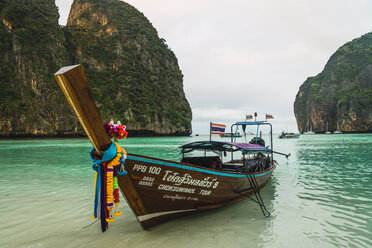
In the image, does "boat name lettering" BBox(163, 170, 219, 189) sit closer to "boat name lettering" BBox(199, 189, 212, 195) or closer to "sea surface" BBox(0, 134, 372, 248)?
"boat name lettering" BBox(199, 189, 212, 195)

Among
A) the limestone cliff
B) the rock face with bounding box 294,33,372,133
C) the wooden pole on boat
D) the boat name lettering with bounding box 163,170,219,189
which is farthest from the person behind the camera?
the rock face with bounding box 294,33,372,133

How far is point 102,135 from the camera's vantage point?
3.09m

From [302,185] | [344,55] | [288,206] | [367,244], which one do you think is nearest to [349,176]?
[302,185]

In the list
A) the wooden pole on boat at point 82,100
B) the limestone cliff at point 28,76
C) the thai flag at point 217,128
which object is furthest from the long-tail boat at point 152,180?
the limestone cliff at point 28,76

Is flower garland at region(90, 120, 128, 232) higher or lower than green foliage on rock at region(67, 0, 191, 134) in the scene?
lower

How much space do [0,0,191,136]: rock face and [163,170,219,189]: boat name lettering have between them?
192 ft

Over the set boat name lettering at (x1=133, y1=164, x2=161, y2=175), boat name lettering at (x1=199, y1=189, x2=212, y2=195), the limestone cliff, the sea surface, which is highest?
the limestone cliff

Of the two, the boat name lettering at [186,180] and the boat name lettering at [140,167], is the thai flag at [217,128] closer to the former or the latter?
the boat name lettering at [186,180]

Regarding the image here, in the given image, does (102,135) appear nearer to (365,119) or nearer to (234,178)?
(234,178)

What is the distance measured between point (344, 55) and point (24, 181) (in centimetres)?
13607

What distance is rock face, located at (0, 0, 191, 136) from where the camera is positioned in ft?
172

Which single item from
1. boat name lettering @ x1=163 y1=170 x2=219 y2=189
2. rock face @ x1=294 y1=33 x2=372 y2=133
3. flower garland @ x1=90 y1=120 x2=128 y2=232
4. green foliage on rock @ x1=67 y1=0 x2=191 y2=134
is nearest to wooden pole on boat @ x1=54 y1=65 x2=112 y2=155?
flower garland @ x1=90 y1=120 x2=128 y2=232

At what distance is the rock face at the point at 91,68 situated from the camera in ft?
172

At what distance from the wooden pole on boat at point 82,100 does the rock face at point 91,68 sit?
2350 inches
